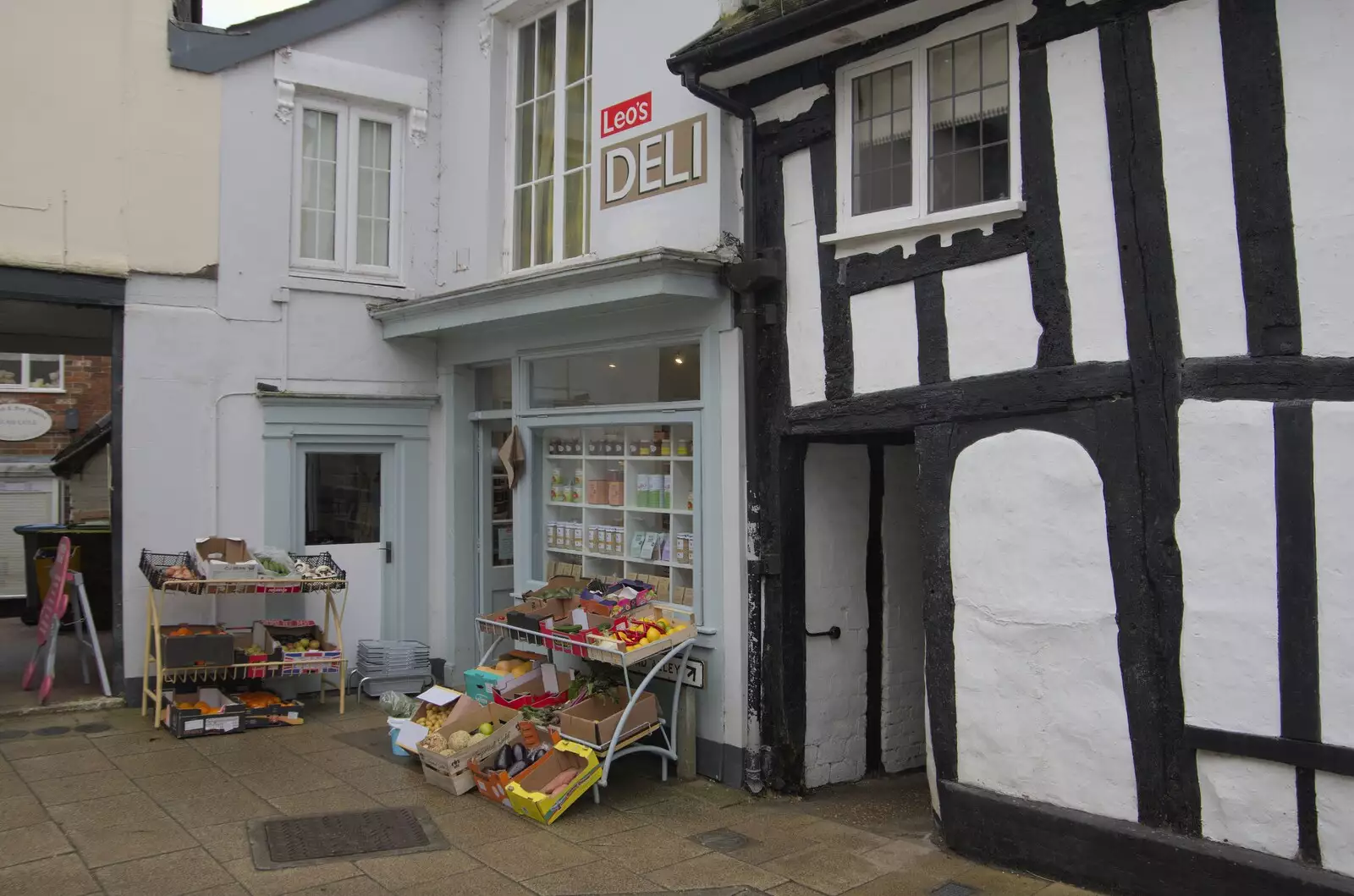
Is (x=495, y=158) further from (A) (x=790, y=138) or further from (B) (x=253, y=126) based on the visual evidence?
(A) (x=790, y=138)

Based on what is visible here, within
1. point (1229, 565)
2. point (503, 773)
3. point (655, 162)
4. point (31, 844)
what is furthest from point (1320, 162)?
point (31, 844)

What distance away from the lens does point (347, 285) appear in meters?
9.33

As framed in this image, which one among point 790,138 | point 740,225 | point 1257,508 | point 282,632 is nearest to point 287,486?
point 282,632

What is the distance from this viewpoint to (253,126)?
890 centimetres

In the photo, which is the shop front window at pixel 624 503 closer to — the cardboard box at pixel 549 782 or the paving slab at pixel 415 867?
the cardboard box at pixel 549 782

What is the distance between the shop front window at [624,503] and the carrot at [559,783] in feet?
4.77

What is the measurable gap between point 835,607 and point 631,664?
1.40 meters

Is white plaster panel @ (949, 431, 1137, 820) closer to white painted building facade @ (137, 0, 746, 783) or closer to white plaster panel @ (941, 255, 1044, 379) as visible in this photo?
white plaster panel @ (941, 255, 1044, 379)

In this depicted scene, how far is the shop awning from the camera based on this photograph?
Result: 6734 millimetres

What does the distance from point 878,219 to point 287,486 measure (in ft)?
18.1

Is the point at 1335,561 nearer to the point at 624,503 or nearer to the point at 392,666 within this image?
the point at 624,503

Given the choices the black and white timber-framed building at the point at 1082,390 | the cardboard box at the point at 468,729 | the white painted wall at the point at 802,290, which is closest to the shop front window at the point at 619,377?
the black and white timber-framed building at the point at 1082,390

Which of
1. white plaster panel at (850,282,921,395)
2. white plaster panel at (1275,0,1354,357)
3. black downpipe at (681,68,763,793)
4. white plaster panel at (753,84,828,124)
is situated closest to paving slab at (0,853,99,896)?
black downpipe at (681,68,763,793)

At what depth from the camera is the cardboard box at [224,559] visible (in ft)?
26.2
